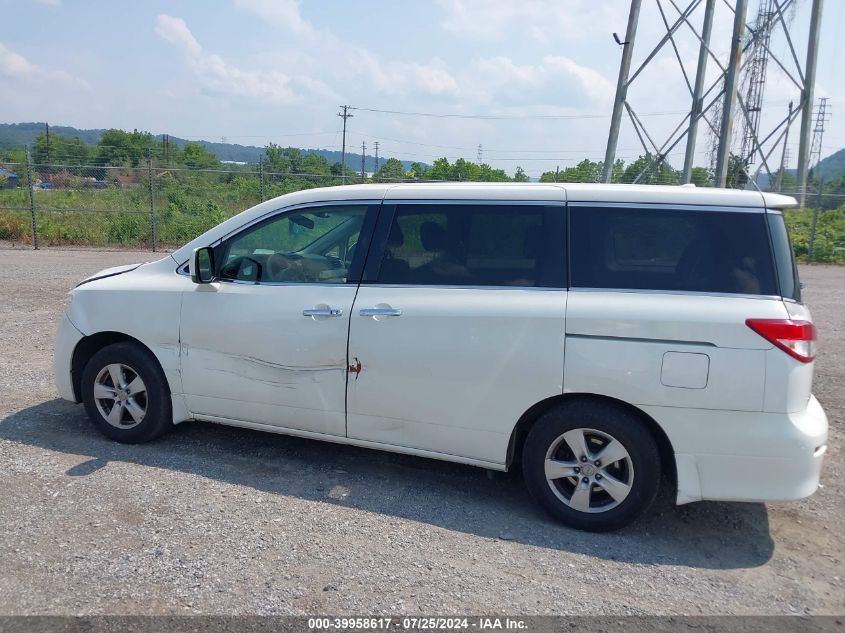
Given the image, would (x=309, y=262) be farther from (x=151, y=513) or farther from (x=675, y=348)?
(x=675, y=348)

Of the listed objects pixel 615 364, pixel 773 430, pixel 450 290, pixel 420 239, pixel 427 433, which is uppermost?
pixel 420 239

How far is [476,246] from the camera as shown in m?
4.33

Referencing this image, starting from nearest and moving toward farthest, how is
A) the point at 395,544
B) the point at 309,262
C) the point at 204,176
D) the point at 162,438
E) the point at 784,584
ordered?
the point at 784,584, the point at 395,544, the point at 309,262, the point at 162,438, the point at 204,176

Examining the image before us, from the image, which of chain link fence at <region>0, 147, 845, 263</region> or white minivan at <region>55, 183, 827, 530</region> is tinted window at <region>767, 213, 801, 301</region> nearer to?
white minivan at <region>55, 183, 827, 530</region>

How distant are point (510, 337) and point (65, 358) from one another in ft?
10.9

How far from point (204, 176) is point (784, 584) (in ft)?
78.5

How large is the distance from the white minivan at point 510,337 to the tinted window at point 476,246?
0.01 metres

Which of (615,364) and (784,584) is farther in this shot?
(615,364)

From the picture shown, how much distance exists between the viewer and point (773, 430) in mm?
3717

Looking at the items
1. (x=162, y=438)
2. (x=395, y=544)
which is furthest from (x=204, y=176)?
(x=395, y=544)

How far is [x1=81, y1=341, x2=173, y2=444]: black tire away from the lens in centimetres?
501

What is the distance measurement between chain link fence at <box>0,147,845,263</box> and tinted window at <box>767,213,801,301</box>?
11318mm

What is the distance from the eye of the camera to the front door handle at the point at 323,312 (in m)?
4.45

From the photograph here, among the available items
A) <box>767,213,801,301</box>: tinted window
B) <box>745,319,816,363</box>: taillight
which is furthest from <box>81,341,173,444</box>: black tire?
<box>767,213,801,301</box>: tinted window
